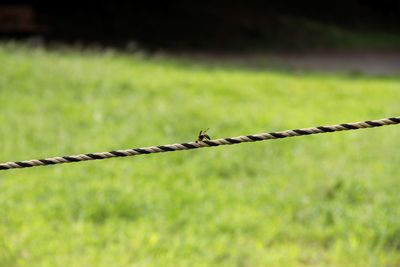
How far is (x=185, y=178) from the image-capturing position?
448cm

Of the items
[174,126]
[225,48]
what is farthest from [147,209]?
[225,48]

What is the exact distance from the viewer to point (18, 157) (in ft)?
15.4

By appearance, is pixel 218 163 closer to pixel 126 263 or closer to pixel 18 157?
pixel 18 157

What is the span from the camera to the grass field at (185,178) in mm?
3398

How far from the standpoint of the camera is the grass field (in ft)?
11.1

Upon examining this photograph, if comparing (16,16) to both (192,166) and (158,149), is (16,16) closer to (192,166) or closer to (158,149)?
(192,166)

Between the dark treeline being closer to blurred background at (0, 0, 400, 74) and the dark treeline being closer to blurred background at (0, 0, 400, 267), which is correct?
blurred background at (0, 0, 400, 74)

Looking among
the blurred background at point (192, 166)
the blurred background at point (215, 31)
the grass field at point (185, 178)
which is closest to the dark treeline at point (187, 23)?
the blurred background at point (215, 31)

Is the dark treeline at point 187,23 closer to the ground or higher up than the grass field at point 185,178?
higher up

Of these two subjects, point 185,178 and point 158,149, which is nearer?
point 158,149

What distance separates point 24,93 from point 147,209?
9.73 ft

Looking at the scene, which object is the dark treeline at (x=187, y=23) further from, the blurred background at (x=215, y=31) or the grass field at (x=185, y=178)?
the grass field at (x=185, y=178)

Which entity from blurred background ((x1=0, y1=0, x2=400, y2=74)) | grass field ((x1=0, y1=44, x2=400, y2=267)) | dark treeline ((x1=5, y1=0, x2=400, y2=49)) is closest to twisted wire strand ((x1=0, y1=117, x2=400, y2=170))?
grass field ((x1=0, y1=44, x2=400, y2=267))

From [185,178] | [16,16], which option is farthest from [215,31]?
[185,178]
